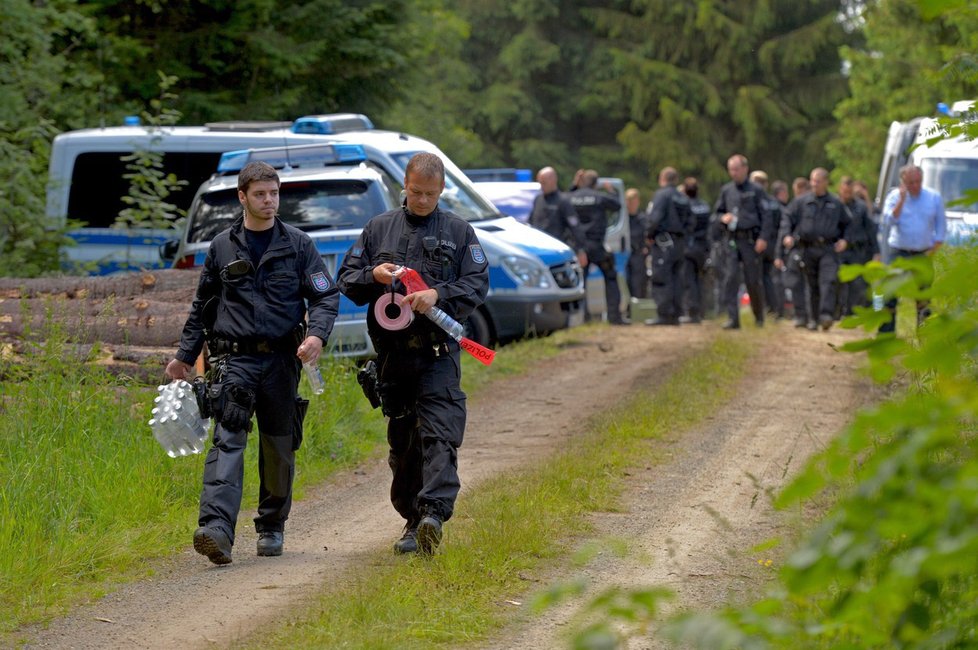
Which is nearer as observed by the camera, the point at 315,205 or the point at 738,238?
the point at 315,205

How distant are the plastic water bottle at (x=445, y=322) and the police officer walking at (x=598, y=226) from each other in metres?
11.7

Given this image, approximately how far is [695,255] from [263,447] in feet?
40.4

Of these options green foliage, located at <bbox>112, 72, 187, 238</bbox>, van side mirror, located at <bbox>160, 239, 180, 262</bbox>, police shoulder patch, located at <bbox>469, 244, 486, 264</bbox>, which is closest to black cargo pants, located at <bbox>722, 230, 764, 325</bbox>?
green foliage, located at <bbox>112, 72, 187, 238</bbox>

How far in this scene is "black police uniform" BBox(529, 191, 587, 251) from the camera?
17531 mm

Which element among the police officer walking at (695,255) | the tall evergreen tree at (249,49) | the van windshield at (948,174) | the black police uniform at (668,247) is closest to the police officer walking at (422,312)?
the van windshield at (948,174)

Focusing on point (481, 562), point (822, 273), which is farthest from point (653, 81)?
point (481, 562)

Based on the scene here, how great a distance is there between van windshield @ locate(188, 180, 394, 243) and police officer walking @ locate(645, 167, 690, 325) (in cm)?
632

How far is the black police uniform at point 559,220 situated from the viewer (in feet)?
57.5

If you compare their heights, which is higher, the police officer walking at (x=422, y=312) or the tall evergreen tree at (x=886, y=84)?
the tall evergreen tree at (x=886, y=84)

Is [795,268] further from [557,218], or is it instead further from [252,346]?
[252,346]

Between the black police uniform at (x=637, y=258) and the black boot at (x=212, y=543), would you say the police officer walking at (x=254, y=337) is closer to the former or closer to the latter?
the black boot at (x=212, y=543)

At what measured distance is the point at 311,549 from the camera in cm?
689

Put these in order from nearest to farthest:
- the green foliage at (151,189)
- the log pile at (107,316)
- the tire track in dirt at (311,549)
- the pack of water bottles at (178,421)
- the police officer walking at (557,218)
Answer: the tire track in dirt at (311,549), the pack of water bottles at (178,421), the log pile at (107,316), the green foliage at (151,189), the police officer walking at (557,218)

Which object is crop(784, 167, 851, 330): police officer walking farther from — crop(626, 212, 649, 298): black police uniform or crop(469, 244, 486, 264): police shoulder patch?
crop(469, 244, 486, 264): police shoulder patch
